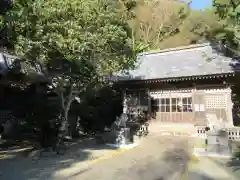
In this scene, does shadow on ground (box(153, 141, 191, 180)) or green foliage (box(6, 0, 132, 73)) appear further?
green foliage (box(6, 0, 132, 73))

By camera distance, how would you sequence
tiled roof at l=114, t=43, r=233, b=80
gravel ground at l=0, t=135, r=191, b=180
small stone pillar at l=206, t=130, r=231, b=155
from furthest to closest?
1. tiled roof at l=114, t=43, r=233, b=80
2. small stone pillar at l=206, t=130, r=231, b=155
3. gravel ground at l=0, t=135, r=191, b=180

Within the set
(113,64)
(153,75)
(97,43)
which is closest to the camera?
(97,43)

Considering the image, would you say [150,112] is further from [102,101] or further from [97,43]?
[97,43]

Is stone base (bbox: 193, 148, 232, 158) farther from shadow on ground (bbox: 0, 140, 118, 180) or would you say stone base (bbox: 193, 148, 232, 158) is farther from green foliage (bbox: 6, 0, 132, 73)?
green foliage (bbox: 6, 0, 132, 73)

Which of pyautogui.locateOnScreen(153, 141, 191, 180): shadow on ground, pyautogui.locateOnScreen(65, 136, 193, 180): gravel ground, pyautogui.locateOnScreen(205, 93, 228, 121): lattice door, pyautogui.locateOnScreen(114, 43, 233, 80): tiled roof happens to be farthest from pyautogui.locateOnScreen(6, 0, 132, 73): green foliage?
pyautogui.locateOnScreen(205, 93, 228, 121): lattice door

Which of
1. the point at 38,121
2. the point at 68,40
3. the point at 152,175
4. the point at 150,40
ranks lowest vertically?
the point at 152,175

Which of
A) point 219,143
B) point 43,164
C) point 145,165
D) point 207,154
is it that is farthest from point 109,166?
point 219,143

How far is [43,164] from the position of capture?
7980 millimetres

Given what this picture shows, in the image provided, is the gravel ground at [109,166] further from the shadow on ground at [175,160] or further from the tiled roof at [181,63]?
the tiled roof at [181,63]

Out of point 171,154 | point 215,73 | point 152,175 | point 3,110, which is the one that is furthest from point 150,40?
point 152,175

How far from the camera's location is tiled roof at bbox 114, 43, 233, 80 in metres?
13.8

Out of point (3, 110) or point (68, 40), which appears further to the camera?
point (3, 110)

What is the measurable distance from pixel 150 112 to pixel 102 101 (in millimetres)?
3374

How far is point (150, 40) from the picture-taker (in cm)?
3359
